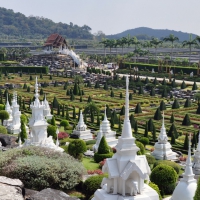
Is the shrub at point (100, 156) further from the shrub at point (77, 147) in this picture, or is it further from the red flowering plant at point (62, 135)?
the red flowering plant at point (62, 135)

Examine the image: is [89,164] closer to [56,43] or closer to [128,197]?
[128,197]

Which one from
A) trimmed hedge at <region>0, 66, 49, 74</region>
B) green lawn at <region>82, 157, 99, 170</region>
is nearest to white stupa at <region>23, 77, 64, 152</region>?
green lawn at <region>82, 157, 99, 170</region>

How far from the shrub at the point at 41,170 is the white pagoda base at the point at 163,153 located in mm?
9870

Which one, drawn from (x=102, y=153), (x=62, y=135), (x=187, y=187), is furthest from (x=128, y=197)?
(x=62, y=135)

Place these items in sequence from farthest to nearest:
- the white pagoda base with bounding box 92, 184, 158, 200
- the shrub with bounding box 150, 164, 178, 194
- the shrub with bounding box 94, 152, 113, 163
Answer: the shrub with bounding box 94, 152, 113, 163 → the shrub with bounding box 150, 164, 178, 194 → the white pagoda base with bounding box 92, 184, 158, 200

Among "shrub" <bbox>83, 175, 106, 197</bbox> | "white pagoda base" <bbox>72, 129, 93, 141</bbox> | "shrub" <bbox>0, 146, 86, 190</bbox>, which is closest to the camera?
"shrub" <bbox>83, 175, 106, 197</bbox>

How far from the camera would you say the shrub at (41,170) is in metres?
21.5

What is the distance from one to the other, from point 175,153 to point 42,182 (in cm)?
1394

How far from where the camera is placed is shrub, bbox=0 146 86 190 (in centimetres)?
2155

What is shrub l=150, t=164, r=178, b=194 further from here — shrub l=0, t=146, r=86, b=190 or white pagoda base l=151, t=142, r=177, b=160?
white pagoda base l=151, t=142, r=177, b=160

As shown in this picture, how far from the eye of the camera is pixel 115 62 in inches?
4432

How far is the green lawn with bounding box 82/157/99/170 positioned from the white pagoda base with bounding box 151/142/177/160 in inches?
199

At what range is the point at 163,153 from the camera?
31.2 meters

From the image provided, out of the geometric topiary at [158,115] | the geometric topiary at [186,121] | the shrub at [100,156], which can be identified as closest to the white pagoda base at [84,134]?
the shrub at [100,156]
